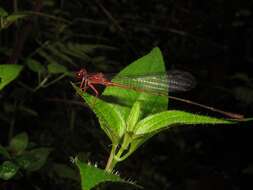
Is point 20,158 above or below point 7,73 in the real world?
below

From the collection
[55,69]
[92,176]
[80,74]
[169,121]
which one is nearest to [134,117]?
[169,121]

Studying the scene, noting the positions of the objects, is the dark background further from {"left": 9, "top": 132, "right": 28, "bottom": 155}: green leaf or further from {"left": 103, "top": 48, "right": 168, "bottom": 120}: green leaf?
{"left": 103, "top": 48, "right": 168, "bottom": 120}: green leaf

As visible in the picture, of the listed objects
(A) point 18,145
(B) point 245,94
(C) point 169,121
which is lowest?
(B) point 245,94

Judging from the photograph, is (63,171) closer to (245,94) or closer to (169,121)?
(169,121)

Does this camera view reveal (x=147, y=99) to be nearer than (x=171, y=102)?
Yes

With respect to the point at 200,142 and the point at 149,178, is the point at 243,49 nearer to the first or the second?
the point at 200,142

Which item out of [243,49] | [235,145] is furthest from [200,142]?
[243,49]

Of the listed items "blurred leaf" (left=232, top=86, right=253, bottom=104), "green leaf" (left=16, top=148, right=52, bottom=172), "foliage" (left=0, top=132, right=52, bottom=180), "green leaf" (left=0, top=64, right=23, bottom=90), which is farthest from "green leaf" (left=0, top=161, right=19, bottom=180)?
"blurred leaf" (left=232, top=86, right=253, bottom=104)
